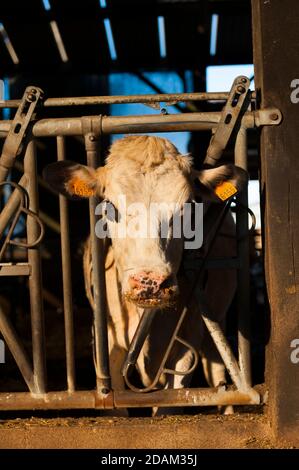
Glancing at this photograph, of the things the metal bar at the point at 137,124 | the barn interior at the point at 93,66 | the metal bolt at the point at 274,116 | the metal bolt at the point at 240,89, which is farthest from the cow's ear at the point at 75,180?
the barn interior at the point at 93,66

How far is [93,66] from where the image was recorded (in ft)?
33.4

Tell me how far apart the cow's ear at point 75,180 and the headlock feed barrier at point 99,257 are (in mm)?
117

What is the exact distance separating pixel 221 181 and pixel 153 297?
2.47 feet

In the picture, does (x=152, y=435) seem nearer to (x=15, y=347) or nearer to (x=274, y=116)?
(x=15, y=347)

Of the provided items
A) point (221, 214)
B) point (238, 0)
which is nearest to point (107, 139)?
point (238, 0)

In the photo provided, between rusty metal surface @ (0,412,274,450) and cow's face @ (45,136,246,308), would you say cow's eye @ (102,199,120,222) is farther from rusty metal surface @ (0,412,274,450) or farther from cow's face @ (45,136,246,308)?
rusty metal surface @ (0,412,274,450)

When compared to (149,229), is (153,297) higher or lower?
lower

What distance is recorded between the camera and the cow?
2771mm

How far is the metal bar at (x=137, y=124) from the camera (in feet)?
9.64

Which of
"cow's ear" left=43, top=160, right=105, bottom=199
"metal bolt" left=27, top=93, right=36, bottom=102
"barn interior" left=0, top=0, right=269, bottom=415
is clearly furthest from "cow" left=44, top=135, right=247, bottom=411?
"barn interior" left=0, top=0, right=269, bottom=415

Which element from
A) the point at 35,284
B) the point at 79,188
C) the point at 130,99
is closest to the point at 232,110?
the point at 130,99

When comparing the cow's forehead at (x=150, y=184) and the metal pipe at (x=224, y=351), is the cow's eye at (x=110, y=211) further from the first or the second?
the metal pipe at (x=224, y=351)

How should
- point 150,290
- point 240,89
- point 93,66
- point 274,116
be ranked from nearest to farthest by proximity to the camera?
point 150,290 < point 274,116 < point 240,89 < point 93,66

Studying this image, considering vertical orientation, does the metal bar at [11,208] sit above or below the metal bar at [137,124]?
below
